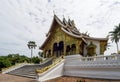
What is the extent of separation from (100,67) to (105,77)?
2.46 feet

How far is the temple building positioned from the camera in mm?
21391

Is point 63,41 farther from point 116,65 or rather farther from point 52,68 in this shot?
point 116,65

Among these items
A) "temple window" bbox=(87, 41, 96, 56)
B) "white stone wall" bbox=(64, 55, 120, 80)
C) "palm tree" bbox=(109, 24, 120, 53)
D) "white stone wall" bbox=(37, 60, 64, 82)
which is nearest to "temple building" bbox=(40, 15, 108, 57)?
"temple window" bbox=(87, 41, 96, 56)

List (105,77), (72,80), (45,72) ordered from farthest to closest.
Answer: (45,72)
(72,80)
(105,77)

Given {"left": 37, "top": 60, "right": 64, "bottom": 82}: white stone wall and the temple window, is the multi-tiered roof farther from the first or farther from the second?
{"left": 37, "top": 60, "right": 64, "bottom": 82}: white stone wall

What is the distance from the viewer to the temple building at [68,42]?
2139 cm

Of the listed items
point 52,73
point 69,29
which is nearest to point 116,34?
point 69,29

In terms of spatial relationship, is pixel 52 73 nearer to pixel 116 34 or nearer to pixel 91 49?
pixel 91 49

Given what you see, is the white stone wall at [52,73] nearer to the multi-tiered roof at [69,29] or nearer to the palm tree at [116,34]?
the multi-tiered roof at [69,29]

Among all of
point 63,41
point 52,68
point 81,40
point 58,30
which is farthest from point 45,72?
point 58,30

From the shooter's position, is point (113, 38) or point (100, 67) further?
point (113, 38)

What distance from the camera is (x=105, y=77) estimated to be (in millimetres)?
10320

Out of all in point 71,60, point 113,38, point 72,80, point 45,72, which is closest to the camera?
point 72,80

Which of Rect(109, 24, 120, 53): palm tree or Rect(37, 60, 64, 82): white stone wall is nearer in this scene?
Rect(37, 60, 64, 82): white stone wall
